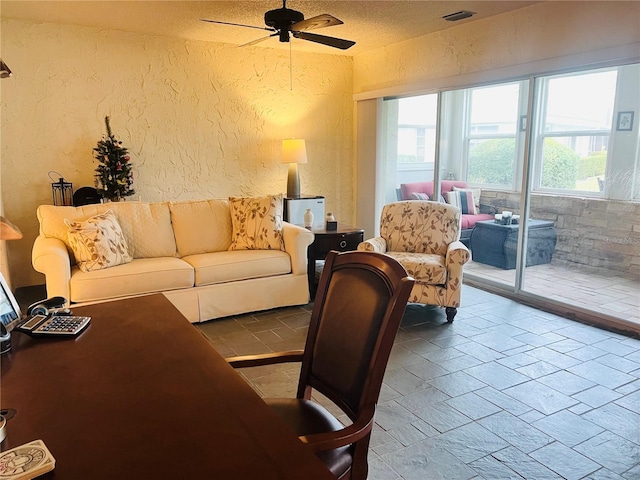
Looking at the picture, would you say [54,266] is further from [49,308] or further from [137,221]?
[49,308]

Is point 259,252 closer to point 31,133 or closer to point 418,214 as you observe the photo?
point 418,214

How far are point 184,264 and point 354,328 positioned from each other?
269 cm

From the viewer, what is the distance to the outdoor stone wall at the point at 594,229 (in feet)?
13.4

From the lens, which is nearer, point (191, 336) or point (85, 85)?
point (191, 336)

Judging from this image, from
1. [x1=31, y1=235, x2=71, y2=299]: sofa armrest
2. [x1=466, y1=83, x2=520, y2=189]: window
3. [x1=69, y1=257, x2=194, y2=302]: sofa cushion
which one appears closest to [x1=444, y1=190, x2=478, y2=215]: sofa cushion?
[x1=466, y1=83, x2=520, y2=189]: window

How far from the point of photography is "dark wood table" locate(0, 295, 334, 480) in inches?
35.1

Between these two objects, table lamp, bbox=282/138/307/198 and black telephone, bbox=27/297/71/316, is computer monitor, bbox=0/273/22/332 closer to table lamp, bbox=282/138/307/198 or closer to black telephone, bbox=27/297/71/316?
black telephone, bbox=27/297/71/316

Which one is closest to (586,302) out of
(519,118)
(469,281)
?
(469,281)

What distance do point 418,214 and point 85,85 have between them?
143 inches

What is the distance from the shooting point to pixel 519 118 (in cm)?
463

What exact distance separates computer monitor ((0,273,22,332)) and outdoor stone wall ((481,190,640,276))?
168 inches

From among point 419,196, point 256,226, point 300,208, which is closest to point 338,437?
point 256,226

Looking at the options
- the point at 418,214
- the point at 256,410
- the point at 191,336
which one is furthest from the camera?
the point at 418,214

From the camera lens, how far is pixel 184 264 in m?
3.87
